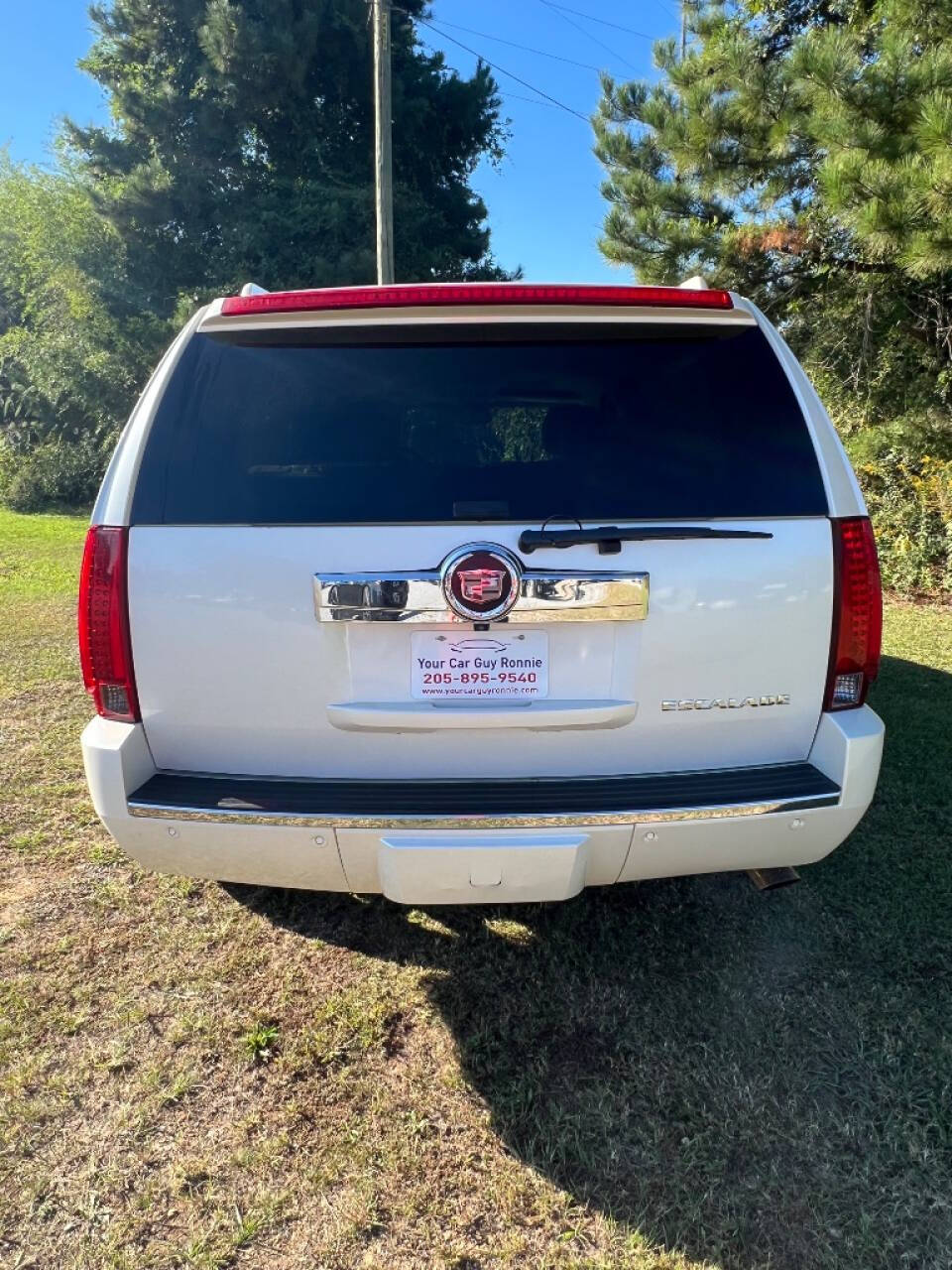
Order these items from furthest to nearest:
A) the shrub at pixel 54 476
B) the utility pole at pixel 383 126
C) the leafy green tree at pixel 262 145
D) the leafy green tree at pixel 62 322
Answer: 1. the shrub at pixel 54 476
2. the leafy green tree at pixel 62 322
3. the leafy green tree at pixel 262 145
4. the utility pole at pixel 383 126

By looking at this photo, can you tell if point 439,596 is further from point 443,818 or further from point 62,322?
point 62,322

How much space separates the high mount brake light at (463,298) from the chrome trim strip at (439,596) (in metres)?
0.73

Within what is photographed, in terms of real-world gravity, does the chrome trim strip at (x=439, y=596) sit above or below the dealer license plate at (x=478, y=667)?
above

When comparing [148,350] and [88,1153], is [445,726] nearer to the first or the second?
[88,1153]

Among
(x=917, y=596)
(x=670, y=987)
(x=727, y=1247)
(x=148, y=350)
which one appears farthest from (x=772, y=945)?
(x=148, y=350)

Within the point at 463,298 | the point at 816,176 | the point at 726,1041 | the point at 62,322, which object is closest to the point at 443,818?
the point at 726,1041

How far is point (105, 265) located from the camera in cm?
1809

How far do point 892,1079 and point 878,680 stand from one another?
3.75m

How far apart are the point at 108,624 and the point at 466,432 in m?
1.04

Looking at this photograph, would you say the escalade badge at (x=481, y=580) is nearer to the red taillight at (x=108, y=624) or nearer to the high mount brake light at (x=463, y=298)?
the high mount brake light at (x=463, y=298)

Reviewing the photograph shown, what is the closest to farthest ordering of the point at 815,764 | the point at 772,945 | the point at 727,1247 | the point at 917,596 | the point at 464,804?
1. the point at 727,1247
2. the point at 464,804
3. the point at 815,764
4. the point at 772,945
5. the point at 917,596

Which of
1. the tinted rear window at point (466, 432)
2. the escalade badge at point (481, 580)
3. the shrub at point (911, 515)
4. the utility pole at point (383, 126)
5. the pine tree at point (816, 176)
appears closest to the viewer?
the escalade badge at point (481, 580)

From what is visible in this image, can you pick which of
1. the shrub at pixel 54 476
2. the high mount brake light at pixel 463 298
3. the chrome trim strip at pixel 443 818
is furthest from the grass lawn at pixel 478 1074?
the shrub at pixel 54 476

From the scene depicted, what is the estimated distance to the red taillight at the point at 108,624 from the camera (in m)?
1.99
